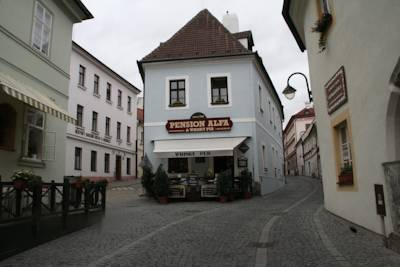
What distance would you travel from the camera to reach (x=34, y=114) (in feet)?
38.1

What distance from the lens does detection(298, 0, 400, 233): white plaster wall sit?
6453 millimetres

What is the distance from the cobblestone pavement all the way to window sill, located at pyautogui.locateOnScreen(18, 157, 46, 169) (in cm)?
280

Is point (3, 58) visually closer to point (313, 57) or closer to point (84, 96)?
point (313, 57)

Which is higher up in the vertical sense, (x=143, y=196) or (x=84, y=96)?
(x=84, y=96)

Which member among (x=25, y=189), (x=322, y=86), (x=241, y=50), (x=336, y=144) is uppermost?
(x=241, y=50)

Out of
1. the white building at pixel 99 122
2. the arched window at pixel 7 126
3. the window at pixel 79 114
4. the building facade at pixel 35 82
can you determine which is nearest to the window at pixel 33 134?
the building facade at pixel 35 82

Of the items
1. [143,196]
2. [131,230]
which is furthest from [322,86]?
[143,196]

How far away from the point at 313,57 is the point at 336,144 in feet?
10.8

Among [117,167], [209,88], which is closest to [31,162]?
[209,88]

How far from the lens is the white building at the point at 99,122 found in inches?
1154

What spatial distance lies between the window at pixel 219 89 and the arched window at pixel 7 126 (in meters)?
11.6

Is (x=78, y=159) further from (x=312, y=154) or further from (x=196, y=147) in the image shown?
(x=312, y=154)

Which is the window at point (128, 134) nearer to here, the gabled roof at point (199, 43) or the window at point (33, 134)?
the gabled roof at point (199, 43)

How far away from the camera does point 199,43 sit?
2203 centimetres
